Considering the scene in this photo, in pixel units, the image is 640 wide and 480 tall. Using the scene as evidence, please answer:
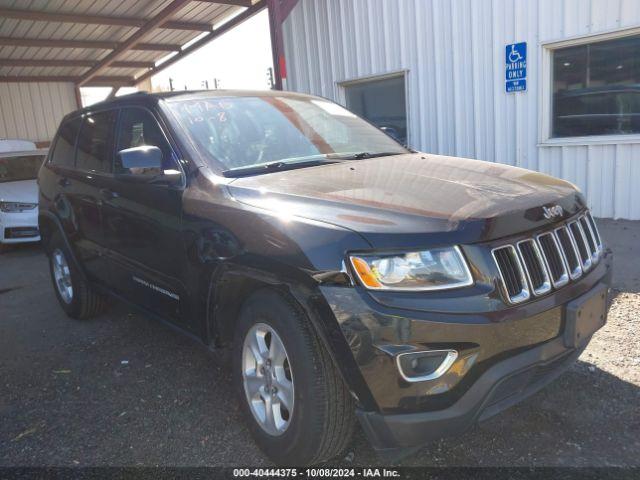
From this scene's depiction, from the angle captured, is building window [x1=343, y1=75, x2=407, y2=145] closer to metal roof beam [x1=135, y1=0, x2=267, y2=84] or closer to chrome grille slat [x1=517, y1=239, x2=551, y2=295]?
metal roof beam [x1=135, y1=0, x2=267, y2=84]

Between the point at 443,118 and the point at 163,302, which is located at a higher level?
the point at 443,118

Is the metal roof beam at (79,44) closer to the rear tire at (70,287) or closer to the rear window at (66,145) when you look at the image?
the rear window at (66,145)

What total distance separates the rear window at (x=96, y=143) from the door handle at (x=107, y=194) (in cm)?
14

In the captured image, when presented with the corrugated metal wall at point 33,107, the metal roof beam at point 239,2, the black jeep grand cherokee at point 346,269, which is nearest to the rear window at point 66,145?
the black jeep grand cherokee at point 346,269

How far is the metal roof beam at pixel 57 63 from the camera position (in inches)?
558

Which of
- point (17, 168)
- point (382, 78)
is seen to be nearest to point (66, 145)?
point (17, 168)

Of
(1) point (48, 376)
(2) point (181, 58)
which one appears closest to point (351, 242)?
(1) point (48, 376)

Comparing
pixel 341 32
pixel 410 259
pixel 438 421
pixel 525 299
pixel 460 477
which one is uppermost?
pixel 341 32

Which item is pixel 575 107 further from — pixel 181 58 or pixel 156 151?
pixel 181 58

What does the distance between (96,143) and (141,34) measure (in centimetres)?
897

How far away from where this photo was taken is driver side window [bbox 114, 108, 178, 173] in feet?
9.80

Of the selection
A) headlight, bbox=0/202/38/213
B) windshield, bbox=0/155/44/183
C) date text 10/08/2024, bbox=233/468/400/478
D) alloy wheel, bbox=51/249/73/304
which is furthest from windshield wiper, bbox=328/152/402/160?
windshield, bbox=0/155/44/183

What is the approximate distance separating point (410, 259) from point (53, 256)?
154 inches

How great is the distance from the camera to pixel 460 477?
2.30 meters
